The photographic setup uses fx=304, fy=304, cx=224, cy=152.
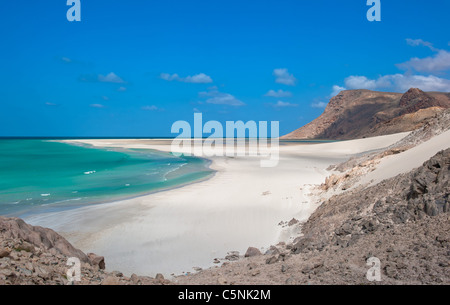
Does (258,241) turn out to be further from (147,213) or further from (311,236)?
(147,213)

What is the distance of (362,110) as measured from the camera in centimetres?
12281

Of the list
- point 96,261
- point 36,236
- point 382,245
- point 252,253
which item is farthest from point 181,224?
point 382,245

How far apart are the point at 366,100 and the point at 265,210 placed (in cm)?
13612

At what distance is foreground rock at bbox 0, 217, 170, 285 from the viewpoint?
3271mm

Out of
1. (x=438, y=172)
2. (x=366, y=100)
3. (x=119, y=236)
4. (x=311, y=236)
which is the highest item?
(x=366, y=100)

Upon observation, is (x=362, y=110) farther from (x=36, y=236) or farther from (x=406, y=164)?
(x=36, y=236)

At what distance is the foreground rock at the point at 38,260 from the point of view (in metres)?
3.27

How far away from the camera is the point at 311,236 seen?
18.6 feet

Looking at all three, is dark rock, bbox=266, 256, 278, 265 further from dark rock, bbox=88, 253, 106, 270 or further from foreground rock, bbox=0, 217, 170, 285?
dark rock, bbox=88, 253, 106, 270

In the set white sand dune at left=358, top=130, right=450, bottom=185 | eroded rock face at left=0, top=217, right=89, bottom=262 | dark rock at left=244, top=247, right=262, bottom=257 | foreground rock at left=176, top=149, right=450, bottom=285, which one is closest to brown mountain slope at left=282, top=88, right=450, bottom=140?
white sand dune at left=358, top=130, right=450, bottom=185

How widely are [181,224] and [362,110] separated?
12905 cm

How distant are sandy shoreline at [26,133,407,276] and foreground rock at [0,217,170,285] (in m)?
1.45

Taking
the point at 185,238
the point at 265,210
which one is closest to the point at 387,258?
the point at 185,238
